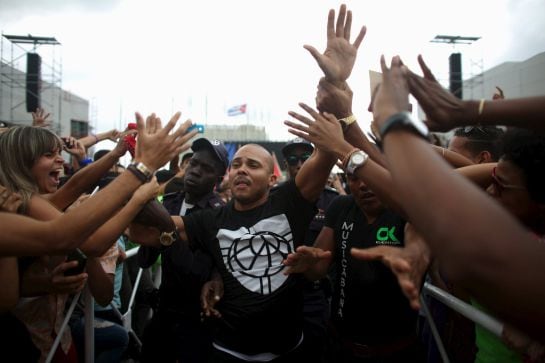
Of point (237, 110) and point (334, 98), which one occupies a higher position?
point (237, 110)

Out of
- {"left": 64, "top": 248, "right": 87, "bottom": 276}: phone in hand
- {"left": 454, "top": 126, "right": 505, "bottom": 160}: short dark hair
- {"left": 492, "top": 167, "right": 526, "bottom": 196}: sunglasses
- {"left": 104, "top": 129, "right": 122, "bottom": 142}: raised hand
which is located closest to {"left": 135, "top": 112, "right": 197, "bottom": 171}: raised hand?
{"left": 64, "top": 248, "right": 87, "bottom": 276}: phone in hand

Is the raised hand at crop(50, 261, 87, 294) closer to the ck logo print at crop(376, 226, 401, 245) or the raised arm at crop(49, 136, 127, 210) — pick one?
the raised arm at crop(49, 136, 127, 210)

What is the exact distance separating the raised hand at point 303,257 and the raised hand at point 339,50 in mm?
905

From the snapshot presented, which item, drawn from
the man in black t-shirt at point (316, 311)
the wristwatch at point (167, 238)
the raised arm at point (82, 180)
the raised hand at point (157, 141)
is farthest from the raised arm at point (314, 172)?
the raised arm at point (82, 180)

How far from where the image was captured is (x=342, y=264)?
240 cm

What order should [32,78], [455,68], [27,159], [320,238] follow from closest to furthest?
[27,159] → [320,238] → [32,78] → [455,68]

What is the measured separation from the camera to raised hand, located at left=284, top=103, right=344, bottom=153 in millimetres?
1886

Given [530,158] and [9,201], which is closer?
[530,158]

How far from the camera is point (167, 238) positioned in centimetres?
250

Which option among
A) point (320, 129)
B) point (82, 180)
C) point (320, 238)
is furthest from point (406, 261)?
point (82, 180)

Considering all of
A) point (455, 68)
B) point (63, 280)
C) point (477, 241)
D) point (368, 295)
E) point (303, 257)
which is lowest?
point (368, 295)

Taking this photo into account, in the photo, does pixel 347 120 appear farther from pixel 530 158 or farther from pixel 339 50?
pixel 530 158

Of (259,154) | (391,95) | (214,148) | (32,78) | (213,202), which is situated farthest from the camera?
(32,78)

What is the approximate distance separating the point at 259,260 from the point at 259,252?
0.05m
